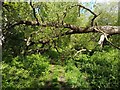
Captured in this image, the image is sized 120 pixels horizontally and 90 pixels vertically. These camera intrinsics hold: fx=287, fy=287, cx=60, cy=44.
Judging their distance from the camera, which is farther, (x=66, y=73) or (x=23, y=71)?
(x=66, y=73)

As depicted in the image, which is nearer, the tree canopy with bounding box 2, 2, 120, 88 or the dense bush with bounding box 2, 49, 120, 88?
the dense bush with bounding box 2, 49, 120, 88

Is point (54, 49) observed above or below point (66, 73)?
above

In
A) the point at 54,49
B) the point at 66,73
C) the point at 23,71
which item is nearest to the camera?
the point at 23,71

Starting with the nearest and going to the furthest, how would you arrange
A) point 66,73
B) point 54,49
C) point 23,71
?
point 23,71
point 66,73
point 54,49

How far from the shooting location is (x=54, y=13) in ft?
17.8

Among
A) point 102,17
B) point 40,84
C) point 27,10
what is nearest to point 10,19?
point 27,10

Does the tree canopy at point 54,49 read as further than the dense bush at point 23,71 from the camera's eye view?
Yes

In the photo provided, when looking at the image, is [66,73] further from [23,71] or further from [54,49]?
[54,49]

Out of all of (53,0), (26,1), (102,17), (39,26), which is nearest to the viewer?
(26,1)

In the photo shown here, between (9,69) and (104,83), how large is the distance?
1401mm

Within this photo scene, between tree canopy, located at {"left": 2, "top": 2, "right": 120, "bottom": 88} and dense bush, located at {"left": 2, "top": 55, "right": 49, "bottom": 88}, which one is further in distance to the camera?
tree canopy, located at {"left": 2, "top": 2, "right": 120, "bottom": 88}

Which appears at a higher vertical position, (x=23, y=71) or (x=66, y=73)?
(x=23, y=71)

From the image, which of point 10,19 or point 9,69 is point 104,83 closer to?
point 9,69

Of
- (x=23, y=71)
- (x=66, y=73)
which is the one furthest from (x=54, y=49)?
(x=23, y=71)
